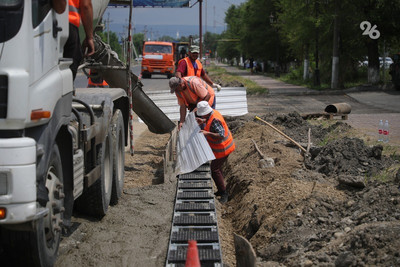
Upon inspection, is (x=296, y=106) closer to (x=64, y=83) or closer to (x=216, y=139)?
(x=216, y=139)

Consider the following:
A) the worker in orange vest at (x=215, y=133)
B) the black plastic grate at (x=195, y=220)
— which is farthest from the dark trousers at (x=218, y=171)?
the black plastic grate at (x=195, y=220)

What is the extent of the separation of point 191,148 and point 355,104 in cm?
1602

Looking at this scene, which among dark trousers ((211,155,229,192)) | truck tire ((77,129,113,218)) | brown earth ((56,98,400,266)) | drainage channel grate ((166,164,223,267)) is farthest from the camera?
dark trousers ((211,155,229,192))

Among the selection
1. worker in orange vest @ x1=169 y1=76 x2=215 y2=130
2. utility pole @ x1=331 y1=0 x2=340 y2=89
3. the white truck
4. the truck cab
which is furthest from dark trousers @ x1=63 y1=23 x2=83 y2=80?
the truck cab

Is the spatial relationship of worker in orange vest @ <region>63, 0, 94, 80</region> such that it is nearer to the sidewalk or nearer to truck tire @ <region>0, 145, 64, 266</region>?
truck tire @ <region>0, 145, 64, 266</region>

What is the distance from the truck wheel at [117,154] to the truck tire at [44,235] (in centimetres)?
260

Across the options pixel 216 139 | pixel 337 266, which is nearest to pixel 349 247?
pixel 337 266

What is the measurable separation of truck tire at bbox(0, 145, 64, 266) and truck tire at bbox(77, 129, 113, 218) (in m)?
1.50

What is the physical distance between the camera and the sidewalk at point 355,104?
667 inches

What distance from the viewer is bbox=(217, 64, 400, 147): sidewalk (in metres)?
17.0

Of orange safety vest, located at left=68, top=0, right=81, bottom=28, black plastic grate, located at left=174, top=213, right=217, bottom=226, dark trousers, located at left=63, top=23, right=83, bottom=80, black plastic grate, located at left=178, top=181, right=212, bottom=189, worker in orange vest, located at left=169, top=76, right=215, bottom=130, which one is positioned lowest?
black plastic grate, located at left=174, top=213, right=217, bottom=226

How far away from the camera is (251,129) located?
14695mm

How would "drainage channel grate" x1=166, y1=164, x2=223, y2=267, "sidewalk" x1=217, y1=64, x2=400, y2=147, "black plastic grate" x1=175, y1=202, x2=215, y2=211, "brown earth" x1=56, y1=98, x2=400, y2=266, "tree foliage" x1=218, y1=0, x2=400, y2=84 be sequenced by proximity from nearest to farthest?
"brown earth" x1=56, y1=98, x2=400, y2=266, "drainage channel grate" x1=166, y1=164, x2=223, y2=267, "black plastic grate" x1=175, y1=202, x2=215, y2=211, "sidewalk" x1=217, y1=64, x2=400, y2=147, "tree foliage" x1=218, y1=0, x2=400, y2=84

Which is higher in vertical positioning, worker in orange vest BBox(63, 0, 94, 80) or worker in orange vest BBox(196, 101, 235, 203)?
worker in orange vest BBox(63, 0, 94, 80)
